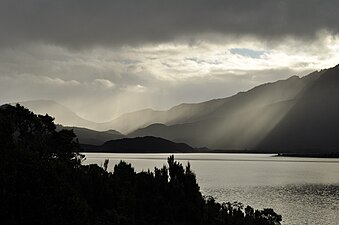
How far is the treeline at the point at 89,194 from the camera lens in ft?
75.8

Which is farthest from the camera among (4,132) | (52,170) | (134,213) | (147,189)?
(147,189)

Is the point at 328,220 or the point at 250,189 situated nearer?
the point at 328,220

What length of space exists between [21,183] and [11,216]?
200 centimetres

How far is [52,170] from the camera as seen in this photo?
82.4 ft

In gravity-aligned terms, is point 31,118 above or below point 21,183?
above

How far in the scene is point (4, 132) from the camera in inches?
1266

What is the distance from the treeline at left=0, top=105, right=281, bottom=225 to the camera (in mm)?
23094

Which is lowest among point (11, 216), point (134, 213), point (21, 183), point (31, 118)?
point (134, 213)

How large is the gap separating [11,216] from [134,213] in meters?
19.7

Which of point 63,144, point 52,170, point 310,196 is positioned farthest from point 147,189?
point 310,196

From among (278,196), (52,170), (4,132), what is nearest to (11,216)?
(52,170)

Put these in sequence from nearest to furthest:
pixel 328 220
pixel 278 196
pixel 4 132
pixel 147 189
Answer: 1. pixel 4 132
2. pixel 147 189
3. pixel 328 220
4. pixel 278 196

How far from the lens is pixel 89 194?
39688mm

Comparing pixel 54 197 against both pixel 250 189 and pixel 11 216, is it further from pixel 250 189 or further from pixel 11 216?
pixel 250 189
